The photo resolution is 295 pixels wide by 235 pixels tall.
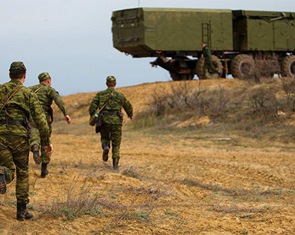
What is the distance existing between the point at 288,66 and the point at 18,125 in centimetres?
2398

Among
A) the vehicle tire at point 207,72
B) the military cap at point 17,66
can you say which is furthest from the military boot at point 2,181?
the vehicle tire at point 207,72

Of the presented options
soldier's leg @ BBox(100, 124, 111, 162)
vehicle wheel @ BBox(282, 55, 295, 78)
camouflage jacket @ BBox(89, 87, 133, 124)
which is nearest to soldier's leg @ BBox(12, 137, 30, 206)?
camouflage jacket @ BBox(89, 87, 133, 124)

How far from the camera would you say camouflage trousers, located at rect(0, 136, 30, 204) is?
7250 millimetres

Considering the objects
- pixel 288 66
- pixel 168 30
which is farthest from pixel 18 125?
pixel 288 66

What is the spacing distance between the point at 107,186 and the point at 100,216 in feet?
8.61

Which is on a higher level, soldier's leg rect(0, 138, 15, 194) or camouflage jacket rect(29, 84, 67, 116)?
camouflage jacket rect(29, 84, 67, 116)

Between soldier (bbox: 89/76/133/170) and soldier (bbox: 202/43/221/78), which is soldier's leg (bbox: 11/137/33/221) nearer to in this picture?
soldier (bbox: 89/76/133/170)

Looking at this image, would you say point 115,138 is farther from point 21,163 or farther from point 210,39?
point 210,39

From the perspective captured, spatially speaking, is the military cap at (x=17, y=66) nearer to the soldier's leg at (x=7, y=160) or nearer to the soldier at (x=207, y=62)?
the soldier's leg at (x=7, y=160)

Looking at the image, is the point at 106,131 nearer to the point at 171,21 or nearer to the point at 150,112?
the point at 150,112

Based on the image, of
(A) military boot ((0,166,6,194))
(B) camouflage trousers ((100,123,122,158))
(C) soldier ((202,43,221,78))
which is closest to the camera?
(A) military boot ((0,166,6,194))

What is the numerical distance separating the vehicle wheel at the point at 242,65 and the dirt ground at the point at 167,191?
33.1 feet

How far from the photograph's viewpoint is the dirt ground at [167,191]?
740 cm

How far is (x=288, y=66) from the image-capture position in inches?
1185
